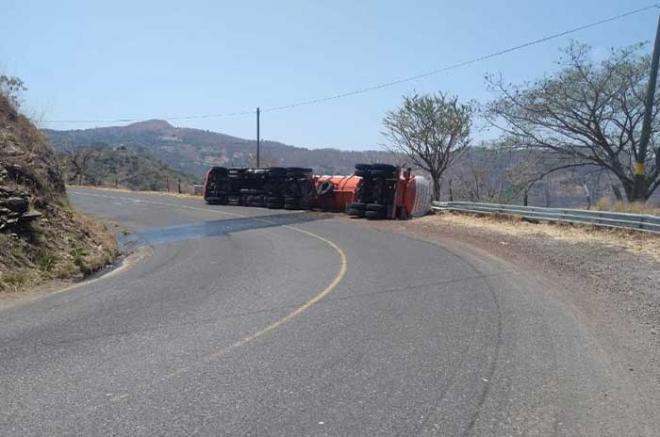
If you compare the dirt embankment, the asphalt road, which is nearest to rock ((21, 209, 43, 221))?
the dirt embankment

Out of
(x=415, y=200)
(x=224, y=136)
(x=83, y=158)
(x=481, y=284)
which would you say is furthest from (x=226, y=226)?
(x=224, y=136)

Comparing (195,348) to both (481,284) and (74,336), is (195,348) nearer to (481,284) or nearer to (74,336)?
(74,336)

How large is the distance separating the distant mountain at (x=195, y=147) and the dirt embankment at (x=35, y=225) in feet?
199

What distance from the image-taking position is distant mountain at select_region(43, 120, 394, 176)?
92.6 meters

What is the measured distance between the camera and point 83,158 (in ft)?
224

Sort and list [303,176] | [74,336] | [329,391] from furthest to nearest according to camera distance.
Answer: [303,176] < [74,336] < [329,391]

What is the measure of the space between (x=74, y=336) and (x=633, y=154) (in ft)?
101

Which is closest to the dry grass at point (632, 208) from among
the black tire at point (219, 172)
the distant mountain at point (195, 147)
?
the black tire at point (219, 172)

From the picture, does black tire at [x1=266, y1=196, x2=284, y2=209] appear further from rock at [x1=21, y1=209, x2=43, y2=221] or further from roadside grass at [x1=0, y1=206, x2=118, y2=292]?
rock at [x1=21, y1=209, x2=43, y2=221]

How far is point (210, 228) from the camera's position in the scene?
76.5ft

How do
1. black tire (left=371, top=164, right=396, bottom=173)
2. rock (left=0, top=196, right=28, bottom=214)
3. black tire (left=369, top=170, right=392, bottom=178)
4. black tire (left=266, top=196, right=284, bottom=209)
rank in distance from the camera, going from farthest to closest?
black tire (left=266, top=196, right=284, bottom=209) → black tire (left=369, top=170, right=392, bottom=178) → black tire (left=371, top=164, right=396, bottom=173) → rock (left=0, top=196, right=28, bottom=214)

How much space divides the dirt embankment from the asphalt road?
1.31m

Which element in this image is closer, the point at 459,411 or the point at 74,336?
the point at 459,411

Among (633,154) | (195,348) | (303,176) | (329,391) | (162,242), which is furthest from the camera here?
(303,176)
